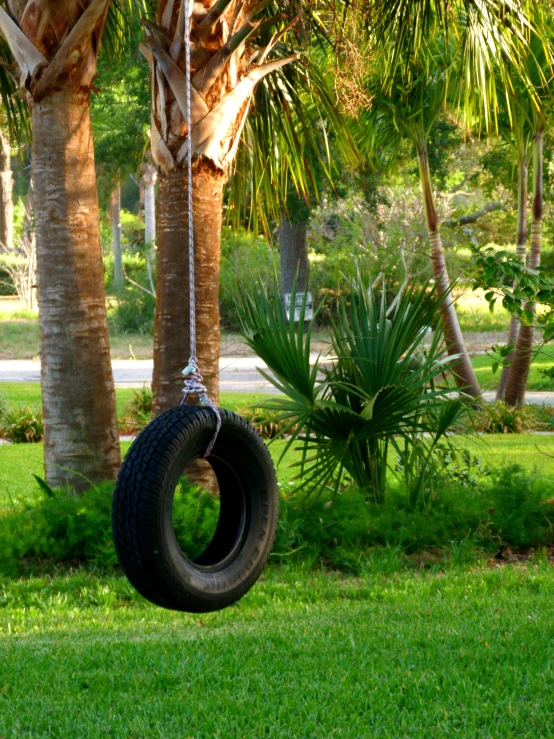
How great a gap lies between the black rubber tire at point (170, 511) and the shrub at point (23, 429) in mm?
8456

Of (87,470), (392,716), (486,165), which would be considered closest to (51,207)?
(87,470)

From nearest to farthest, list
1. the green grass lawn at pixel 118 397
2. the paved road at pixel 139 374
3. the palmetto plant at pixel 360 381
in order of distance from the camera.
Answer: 1. the palmetto plant at pixel 360 381
2. the green grass lawn at pixel 118 397
3. the paved road at pixel 139 374

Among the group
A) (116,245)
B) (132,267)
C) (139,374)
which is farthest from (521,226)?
(132,267)

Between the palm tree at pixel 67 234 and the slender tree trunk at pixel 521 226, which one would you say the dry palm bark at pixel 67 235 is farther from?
the slender tree trunk at pixel 521 226

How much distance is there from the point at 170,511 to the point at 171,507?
0.08ft

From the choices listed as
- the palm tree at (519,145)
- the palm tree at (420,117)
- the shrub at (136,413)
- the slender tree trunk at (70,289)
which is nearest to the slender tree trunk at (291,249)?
the palm tree at (420,117)

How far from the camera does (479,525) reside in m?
6.19

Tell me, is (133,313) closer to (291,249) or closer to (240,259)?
(240,259)

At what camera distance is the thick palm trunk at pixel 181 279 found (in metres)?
5.96

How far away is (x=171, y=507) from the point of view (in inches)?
119

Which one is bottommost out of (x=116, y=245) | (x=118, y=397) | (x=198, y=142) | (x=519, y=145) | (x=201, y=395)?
(x=118, y=397)

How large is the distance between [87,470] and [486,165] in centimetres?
1099

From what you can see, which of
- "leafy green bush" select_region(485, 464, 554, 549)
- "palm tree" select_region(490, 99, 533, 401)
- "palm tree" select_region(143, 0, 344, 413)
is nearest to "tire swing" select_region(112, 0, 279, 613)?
"palm tree" select_region(143, 0, 344, 413)

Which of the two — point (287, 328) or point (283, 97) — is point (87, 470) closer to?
point (287, 328)
